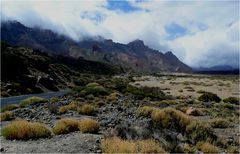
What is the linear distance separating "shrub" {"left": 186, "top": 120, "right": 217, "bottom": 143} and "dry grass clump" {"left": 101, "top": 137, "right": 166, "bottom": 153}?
4.63 meters

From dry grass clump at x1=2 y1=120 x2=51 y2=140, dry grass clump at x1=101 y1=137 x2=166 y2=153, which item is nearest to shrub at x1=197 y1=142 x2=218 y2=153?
dry grass clump at x1=101 y1=137 x2=166 y2=153

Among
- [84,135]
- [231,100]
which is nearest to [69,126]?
[84,135]

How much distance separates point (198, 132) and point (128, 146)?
21.7ft

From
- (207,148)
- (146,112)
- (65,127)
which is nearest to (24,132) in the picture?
(65,127)

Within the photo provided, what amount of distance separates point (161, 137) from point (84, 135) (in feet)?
11.1

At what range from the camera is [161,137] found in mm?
17797

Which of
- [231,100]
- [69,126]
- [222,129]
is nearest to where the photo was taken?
[69,126]

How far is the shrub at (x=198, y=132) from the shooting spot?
65.8ft

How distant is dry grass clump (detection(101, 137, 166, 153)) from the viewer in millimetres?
14578

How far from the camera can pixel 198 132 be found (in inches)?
802

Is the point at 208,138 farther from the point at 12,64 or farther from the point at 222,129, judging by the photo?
the point at 12,64

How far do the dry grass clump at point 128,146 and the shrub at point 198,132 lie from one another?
4.63 meters

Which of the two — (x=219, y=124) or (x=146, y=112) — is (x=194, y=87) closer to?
(x=219, y=124)

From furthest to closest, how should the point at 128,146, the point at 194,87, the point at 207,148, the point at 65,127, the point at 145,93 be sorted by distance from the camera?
the point at 194,87 < the point at 145,93 < the point at 65,127 < the point at 207,148 < the point at 128,146
